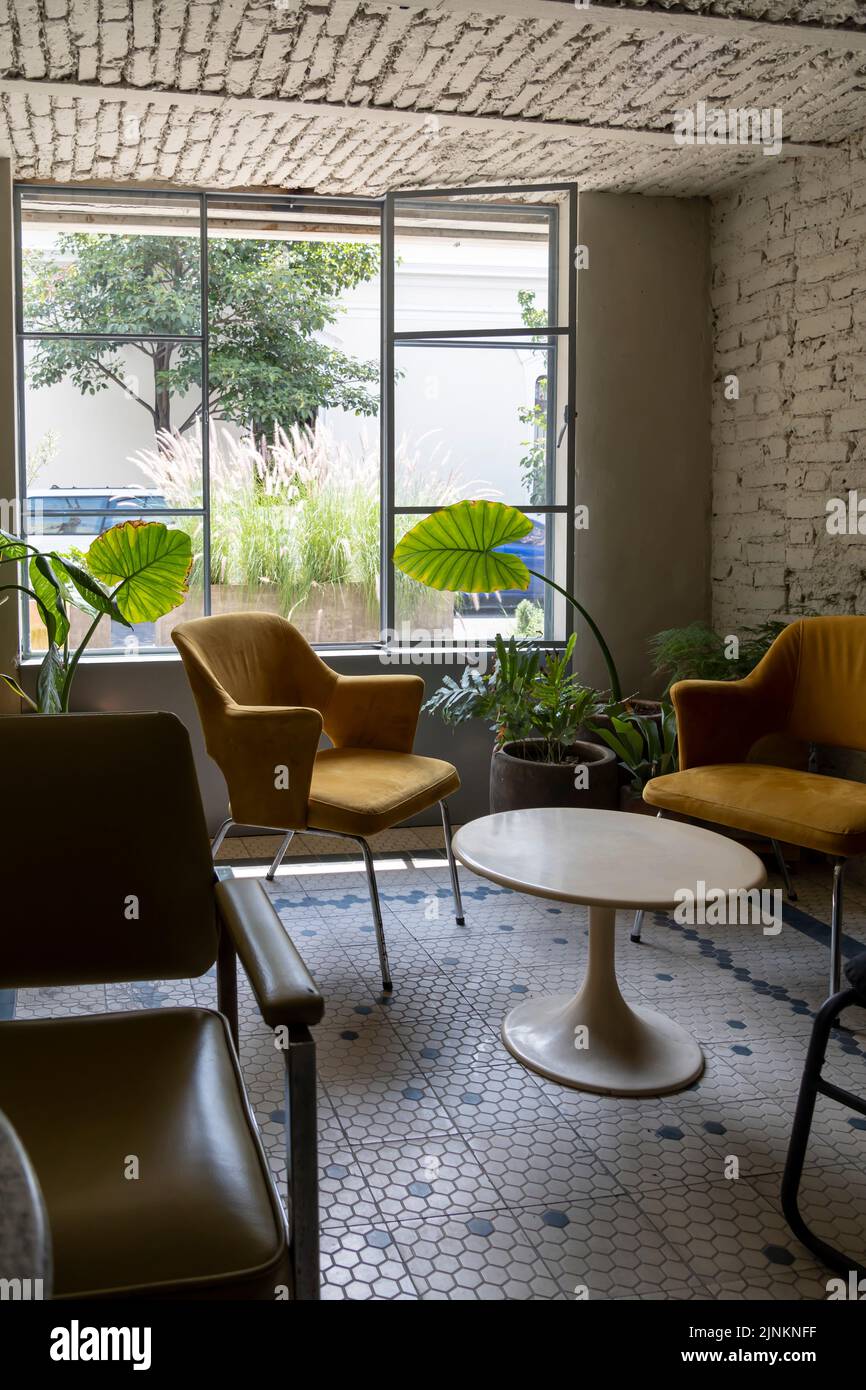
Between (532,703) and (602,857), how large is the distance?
148 centimetres

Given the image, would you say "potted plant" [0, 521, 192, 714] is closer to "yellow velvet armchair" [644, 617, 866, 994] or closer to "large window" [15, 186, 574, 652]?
"large window" [15, 186, 574, 652]

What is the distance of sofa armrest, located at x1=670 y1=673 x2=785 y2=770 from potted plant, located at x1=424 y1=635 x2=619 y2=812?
0.45m

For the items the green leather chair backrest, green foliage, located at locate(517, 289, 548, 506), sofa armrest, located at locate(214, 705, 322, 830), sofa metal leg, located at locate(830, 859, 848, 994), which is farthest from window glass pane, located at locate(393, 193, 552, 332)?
the green leather chair backrest

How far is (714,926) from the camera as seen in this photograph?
11.4 ft

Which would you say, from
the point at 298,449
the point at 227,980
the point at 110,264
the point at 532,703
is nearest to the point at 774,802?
the point at 532,703

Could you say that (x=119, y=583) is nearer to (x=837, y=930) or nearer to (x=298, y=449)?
(x=298, y=449)

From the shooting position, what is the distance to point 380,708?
11.6 feet

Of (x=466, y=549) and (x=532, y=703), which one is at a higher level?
(x=466, y=549)

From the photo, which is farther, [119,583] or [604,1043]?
[119,583]

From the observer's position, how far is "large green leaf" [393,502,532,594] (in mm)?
4094
